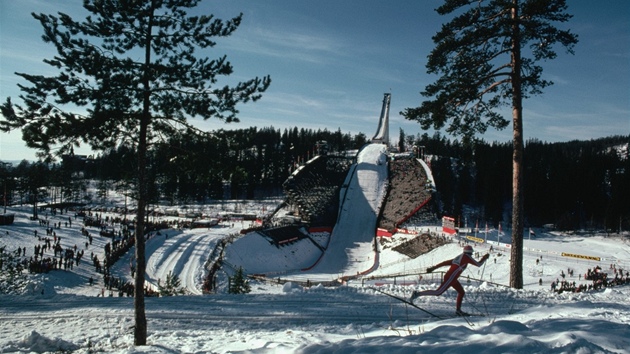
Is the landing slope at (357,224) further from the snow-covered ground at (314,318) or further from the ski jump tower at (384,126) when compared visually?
the ski jump tower at (384,126)

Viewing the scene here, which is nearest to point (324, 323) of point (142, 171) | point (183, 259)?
point (142, 171)

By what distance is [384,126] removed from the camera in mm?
93875

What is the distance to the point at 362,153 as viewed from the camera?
72000 mm

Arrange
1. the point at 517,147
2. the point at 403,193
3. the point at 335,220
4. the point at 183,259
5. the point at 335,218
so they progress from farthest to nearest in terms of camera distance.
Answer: the point at 403,193
the point at 335,218
the point at 335,220
the point at 183,259
the point at 517,147

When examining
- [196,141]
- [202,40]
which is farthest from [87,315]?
[202,40]

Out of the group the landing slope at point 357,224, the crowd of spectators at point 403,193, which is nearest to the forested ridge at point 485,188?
the crowd of spectators at point 403,193

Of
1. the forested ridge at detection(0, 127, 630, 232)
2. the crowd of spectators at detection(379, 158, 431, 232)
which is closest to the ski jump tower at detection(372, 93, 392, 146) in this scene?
the forested ridge at detection(0, 127, 630, 232)

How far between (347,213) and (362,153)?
81.2 feet

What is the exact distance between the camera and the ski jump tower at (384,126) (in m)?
89.9

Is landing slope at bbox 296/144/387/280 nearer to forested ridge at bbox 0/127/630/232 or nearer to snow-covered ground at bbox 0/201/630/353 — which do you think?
forested ridge at bbox 0/127/630/232

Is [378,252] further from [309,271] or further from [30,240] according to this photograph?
[30,240]

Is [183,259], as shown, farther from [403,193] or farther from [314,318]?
[403,193]

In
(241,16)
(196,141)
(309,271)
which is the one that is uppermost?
(241,16)

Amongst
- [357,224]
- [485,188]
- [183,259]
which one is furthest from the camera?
[485,188]
